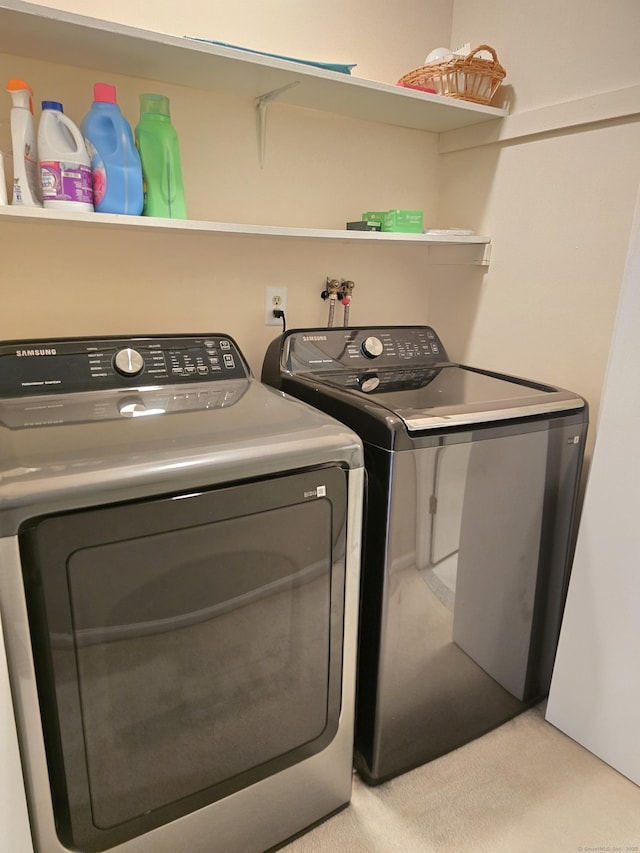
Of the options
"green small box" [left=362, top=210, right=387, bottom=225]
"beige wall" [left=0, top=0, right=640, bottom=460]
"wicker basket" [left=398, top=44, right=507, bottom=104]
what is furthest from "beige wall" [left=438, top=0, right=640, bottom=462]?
"green small box" [left=362, top=210, right=387, bottom=225]

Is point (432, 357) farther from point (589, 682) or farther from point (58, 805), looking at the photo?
point (58, 805)

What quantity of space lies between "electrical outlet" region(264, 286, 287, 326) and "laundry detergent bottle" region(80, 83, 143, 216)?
60 cm

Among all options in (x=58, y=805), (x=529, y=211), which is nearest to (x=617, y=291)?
(x=529, y=211)

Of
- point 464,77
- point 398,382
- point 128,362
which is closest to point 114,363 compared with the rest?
point 128,362

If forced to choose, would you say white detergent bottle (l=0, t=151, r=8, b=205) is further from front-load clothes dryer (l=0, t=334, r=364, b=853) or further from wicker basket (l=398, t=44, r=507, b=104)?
wicker basket (l=398, t=44, r=507, b=104)

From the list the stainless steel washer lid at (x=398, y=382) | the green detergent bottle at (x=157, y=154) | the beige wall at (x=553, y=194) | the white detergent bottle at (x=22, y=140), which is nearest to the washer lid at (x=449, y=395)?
the stainless steel washer lid at (x=398, y=382)

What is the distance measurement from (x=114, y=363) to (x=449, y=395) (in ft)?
2.74

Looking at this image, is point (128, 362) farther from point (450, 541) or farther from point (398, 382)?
point (450, 541)

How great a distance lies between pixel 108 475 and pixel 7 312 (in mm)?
846

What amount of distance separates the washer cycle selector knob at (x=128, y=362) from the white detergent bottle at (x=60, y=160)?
1.11 feet

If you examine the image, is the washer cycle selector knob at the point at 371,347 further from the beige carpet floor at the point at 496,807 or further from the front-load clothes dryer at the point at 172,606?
the beige carpet floor at the point at 496,807

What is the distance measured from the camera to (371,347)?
1852 millimetres

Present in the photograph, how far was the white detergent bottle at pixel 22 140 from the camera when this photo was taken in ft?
4.21

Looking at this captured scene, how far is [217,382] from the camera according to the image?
1549 mm
